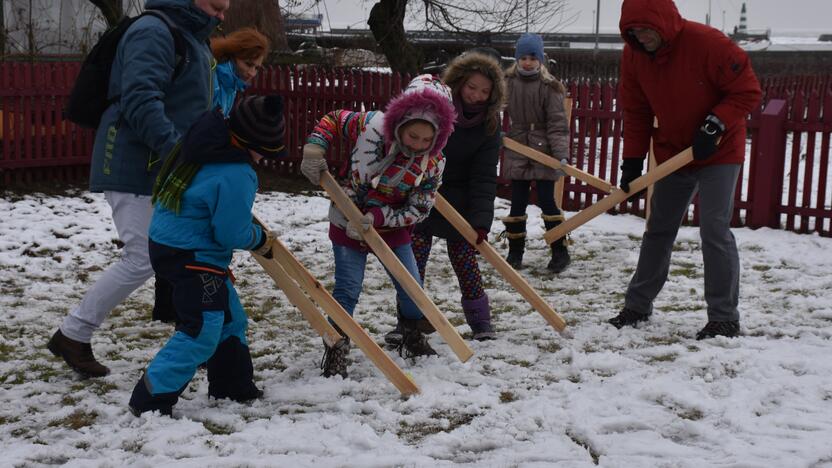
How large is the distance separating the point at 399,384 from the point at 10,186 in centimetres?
726

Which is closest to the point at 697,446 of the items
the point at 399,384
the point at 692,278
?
the point at 399,384

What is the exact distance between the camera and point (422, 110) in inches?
163

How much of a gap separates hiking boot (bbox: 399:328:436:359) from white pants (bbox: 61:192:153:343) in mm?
1301

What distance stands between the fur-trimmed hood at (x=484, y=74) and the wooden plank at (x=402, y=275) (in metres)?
0.96

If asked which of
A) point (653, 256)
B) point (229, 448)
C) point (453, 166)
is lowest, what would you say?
point (229, 448)

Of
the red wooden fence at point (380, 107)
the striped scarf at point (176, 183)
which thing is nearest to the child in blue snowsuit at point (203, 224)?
the striped scarf at point (176, 183)

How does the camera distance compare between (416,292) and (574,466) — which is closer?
(574,466)

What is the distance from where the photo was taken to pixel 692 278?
6.63 m

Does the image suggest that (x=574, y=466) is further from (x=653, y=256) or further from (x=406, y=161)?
(x=653, y=256)

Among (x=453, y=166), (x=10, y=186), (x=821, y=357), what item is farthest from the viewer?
(x=10, y=186)

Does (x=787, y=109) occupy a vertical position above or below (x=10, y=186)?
above

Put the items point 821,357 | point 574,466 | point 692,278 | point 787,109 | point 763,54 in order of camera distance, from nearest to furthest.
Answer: point 574,466 → point 821,357 → point 692,278 → point 787,109 → point 763,54

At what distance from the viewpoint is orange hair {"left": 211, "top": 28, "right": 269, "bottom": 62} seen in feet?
16.5

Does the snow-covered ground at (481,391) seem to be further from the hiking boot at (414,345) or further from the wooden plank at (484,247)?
the wooden plank at (484,247)
